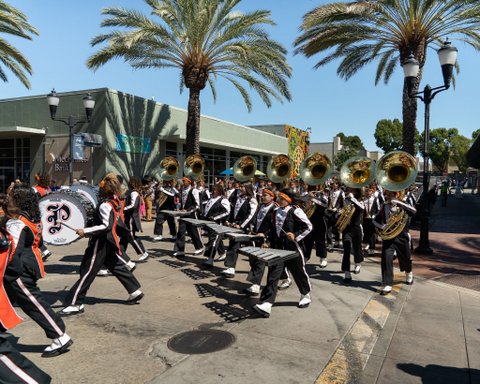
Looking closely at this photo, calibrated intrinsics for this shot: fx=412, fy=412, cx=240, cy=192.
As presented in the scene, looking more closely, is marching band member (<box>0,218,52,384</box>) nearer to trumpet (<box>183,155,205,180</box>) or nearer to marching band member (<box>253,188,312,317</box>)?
marching band member (<box>253,188,312,317</box>)

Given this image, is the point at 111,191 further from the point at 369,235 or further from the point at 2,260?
the point at 369,235

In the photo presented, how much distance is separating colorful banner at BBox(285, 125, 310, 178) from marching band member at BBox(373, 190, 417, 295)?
3003cm

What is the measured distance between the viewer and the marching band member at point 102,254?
5.14 m

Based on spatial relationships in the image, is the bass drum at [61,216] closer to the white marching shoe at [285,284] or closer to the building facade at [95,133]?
the white marching shoe at [285,284]

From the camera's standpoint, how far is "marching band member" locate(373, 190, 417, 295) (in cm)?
655

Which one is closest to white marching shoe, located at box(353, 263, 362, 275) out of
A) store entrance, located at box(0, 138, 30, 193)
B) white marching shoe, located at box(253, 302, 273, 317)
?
white marching shoe, located at box(253, 302, 273, 317)

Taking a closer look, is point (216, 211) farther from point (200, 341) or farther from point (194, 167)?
point (194, 167)

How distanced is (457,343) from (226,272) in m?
3.79

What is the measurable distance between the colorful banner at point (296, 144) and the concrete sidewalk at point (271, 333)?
3090 cm

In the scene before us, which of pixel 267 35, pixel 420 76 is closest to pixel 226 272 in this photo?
pixel 420 76

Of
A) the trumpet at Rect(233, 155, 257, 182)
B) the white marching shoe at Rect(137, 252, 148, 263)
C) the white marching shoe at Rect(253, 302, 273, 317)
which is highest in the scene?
the trumpet at Rect(233, 155, 257, 182)

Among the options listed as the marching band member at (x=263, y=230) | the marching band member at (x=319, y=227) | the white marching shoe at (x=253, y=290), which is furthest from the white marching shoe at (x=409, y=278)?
the white marching shoe at (x=253, y=290)

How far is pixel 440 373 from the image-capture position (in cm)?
386

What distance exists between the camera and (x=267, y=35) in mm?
16344
